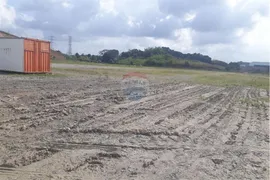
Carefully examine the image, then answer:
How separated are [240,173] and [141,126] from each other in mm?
3939

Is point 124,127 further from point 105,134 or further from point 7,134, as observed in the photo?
point 7,134

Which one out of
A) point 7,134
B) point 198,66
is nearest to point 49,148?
point 7,134

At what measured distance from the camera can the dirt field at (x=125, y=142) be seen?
645cm

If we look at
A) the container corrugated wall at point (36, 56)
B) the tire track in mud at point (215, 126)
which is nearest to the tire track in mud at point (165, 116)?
the tire track in mud at point (215, 126)

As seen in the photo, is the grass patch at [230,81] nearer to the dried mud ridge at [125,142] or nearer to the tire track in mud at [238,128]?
the tire track in mud at [238,128]

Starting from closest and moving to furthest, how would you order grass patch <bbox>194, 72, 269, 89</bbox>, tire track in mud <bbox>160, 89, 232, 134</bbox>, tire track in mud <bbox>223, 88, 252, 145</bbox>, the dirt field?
the dirt field < tire track in mud <bbox>223, 88, 252, 145</bbox> < tire track in mud <bbox>160, 89, 232, 134</bbox> < grass patch <bbox>194, 72, 269, 89</bbox>

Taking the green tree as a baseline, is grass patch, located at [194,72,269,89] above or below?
below

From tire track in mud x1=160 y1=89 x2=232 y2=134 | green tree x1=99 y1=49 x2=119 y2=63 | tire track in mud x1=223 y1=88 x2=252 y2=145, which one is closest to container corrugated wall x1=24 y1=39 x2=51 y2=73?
tire track in mud x1=160 y1=89 x2=232 y2=134

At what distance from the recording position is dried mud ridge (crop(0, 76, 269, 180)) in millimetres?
6461

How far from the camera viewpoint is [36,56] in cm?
3081

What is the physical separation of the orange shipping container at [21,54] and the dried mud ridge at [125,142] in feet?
52.3

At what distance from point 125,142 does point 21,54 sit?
22.5 meters

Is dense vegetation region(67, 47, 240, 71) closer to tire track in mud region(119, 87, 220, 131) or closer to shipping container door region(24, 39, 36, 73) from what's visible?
shipping container door region(24, 39, 36, 73)

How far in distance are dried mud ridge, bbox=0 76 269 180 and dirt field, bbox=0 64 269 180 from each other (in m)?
0.01
